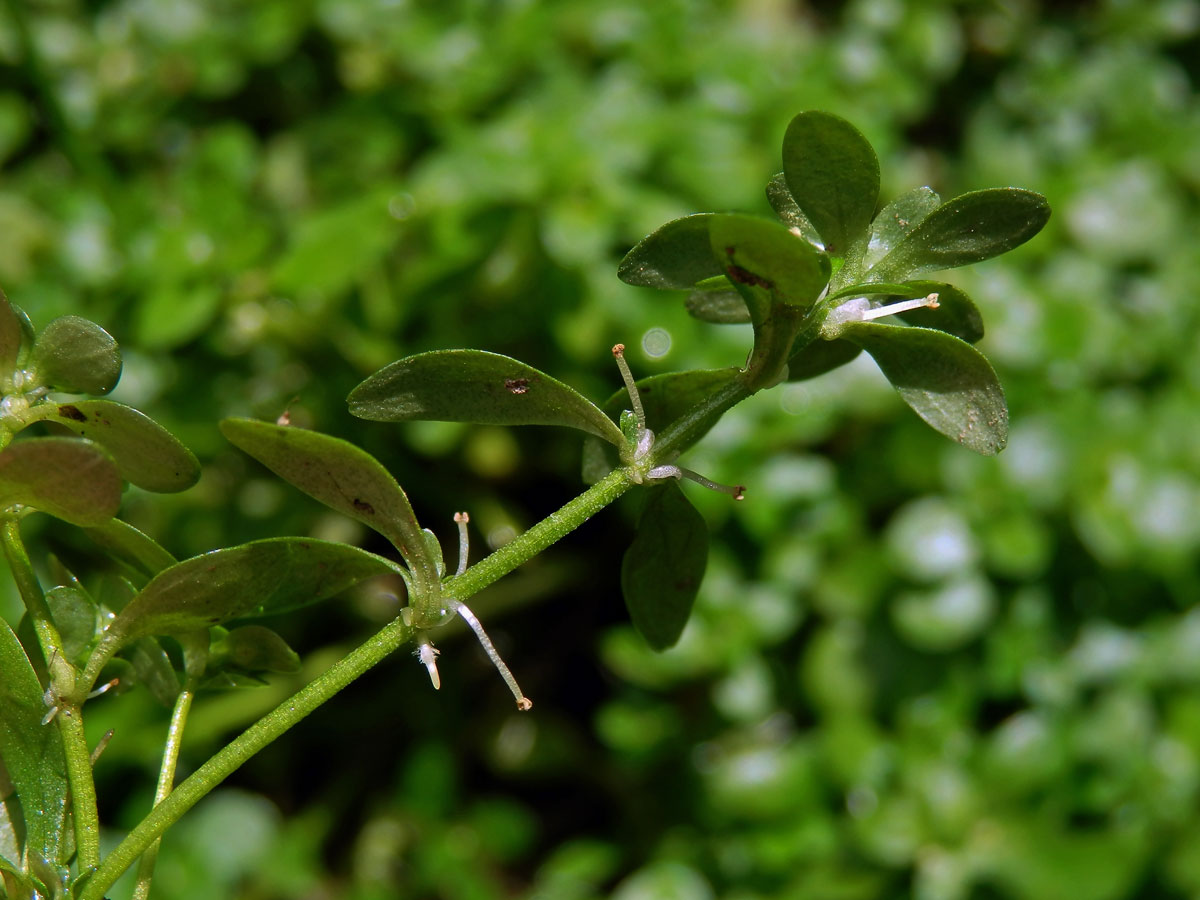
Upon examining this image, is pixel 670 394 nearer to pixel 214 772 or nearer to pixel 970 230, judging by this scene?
pixel 970 230

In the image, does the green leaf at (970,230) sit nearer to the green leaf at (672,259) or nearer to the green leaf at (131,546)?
the green leaf at (672,259)

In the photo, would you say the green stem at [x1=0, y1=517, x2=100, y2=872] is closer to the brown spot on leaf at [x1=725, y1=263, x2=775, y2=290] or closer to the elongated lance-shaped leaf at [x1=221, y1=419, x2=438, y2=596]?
the elongated lance-shaped leaf at [x1=221, y1=419, x2=438, y2=596]

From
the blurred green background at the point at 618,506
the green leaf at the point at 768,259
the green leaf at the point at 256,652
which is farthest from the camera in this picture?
the blurred green background at the point at 618,506

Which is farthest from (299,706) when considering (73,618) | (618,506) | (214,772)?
(618,506)

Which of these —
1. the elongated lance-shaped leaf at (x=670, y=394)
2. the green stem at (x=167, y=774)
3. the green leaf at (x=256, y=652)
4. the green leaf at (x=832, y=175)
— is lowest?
the green stem at (x=167, y=774)

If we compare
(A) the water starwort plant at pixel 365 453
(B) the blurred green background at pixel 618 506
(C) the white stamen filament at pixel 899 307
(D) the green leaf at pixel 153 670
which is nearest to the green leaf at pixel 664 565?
(A) the water starwort plant at pixel 365 453

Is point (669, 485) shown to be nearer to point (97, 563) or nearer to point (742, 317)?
point (742, 317)

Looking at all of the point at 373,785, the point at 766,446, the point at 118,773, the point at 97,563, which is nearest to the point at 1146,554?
the point at 766,446
